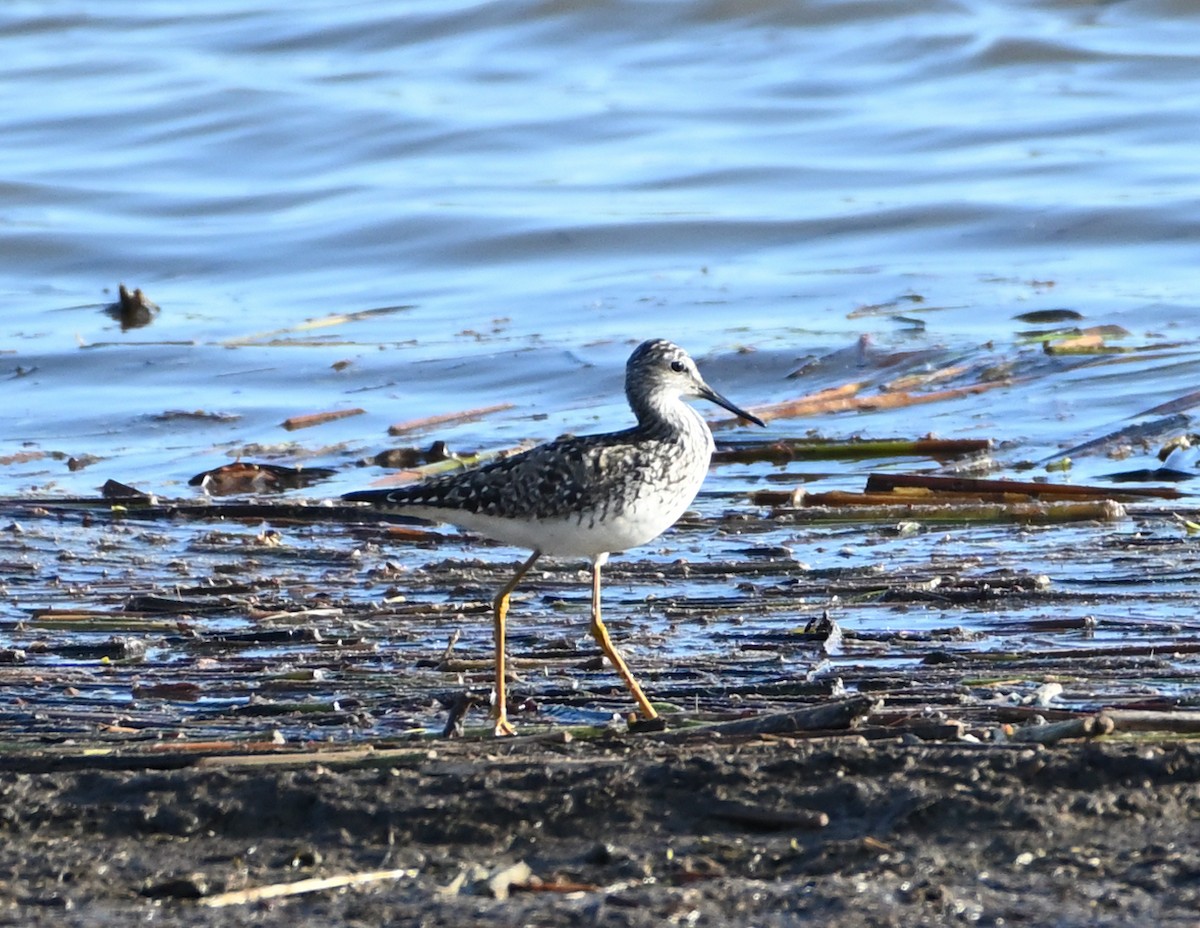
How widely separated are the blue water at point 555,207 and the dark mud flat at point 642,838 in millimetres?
5516

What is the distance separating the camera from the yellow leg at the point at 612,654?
5.67 m

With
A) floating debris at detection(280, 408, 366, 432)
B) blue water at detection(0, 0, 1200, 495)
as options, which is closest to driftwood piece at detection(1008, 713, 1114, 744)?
blue water at detection(0, 0, 1200, 495)

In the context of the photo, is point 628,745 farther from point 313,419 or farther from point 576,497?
point 313,419

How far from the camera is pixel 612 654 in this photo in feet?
20.0

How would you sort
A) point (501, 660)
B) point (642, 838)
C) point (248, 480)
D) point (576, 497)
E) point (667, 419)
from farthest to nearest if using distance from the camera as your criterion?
1. point (248, 480)
2. point (667, 419)
3. point (576, 497)
4. point (501, 660)
5. point (642, 838)

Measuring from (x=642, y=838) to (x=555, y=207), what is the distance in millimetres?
12987

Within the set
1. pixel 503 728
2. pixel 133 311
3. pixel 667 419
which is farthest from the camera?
pixel 133 311

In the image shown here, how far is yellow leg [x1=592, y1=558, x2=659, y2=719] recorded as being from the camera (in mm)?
5671

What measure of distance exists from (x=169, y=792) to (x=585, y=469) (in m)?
2.00

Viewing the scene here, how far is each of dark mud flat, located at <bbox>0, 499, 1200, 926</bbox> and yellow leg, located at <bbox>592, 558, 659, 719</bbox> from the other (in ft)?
0.32

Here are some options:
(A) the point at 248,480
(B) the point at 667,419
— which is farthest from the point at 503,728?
(A) the point at 248,480

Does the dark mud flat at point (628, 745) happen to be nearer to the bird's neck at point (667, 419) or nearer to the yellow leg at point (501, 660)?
the yellow leg at point (501, 660)

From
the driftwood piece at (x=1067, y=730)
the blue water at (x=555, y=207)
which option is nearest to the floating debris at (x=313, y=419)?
the blue water at (x=555, y=207)

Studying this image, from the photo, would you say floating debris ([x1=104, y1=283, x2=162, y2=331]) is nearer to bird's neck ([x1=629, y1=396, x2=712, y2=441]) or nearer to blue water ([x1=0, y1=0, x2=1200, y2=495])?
blue water ([x1=0, y1=0, x2=1200, y2=495])
